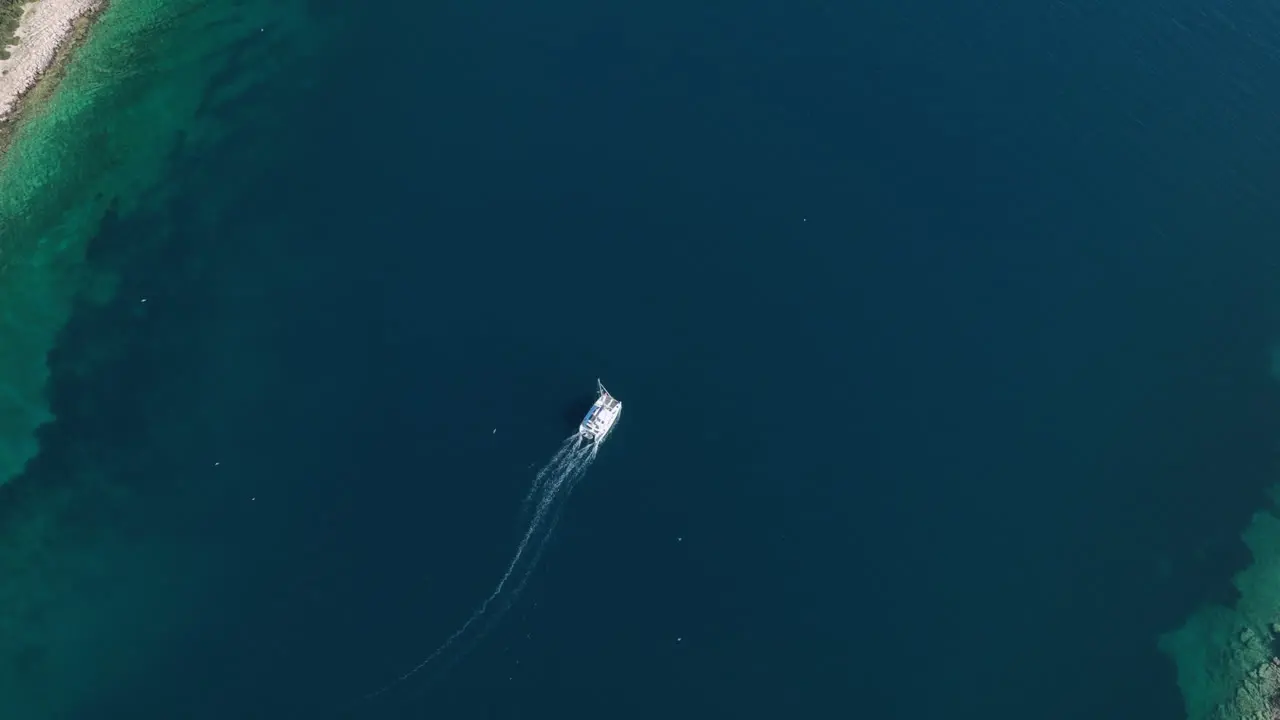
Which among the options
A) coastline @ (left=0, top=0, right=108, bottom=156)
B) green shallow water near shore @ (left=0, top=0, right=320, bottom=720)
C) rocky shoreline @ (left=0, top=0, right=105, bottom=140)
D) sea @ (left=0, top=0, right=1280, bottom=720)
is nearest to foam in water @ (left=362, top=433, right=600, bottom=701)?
sea @ (left=0, top=0, right=1280, bottom=720)

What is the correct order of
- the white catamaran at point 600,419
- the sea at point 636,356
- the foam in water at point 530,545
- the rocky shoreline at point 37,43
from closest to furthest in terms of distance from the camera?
the foam in water at point 530,545 < the sea at point 636,356 < the white catamaran at point 600,419 < the rocky shoreline at point 37,43

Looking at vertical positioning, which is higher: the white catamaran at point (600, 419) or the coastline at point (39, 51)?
the coastline at point (39, 51)

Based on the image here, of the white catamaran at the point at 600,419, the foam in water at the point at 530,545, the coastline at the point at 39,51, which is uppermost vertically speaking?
the coastline at the point at 39,51

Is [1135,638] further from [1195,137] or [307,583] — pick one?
[307,583]

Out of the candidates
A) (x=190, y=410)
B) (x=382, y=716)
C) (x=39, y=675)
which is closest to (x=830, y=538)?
(x=382, y=716)

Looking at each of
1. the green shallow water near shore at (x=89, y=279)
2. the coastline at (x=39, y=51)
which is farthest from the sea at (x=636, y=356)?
the coastline at (x=39, y=51)

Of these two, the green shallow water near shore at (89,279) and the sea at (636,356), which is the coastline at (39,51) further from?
the sea at (636,356)
